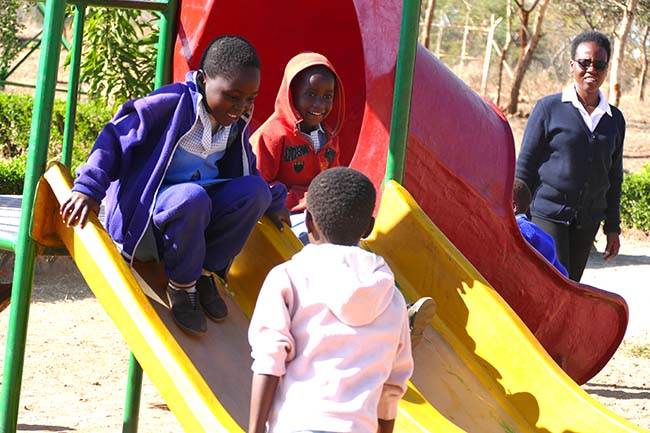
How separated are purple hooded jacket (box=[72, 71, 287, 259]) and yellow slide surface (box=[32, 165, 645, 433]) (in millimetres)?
150

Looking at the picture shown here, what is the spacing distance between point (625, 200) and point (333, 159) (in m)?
10.6

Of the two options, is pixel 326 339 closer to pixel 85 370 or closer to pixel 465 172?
pixel 465 172

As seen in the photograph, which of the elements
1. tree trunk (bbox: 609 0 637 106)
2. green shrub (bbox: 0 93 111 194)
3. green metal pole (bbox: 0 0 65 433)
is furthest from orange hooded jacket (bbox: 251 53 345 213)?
tree trunk (bbox: 609 0 637 106)

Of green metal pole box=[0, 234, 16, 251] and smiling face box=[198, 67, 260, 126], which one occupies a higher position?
smiling face box=[198, 67, 260, 126]

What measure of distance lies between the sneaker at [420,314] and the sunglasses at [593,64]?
6.94 ft

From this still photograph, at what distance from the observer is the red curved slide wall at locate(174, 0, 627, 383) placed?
13.4 feet

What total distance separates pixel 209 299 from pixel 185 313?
166mm

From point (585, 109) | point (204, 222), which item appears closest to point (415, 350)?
point (204, 222)

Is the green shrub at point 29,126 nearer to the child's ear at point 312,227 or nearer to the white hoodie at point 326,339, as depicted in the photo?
the child's ear at point 312,227

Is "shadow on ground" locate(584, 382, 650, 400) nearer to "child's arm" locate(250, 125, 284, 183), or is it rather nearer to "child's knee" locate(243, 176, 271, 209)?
"child's arm" locate(250, 125, 284, 183)

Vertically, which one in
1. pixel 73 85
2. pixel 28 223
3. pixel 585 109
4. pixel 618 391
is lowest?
pixel 618 391

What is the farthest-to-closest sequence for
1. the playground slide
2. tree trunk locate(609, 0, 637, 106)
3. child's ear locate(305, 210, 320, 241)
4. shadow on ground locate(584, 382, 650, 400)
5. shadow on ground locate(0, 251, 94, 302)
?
tree trunk locate(609, 0, 637, 106) → shadow on ground locate(0, 251, 94, 302) → shadow on ground locate(584, 382, 650, 400) → the playground slide → child's ear locate(305, 210, 320, 241)

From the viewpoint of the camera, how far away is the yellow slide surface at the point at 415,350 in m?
2.93

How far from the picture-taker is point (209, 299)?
344cm
